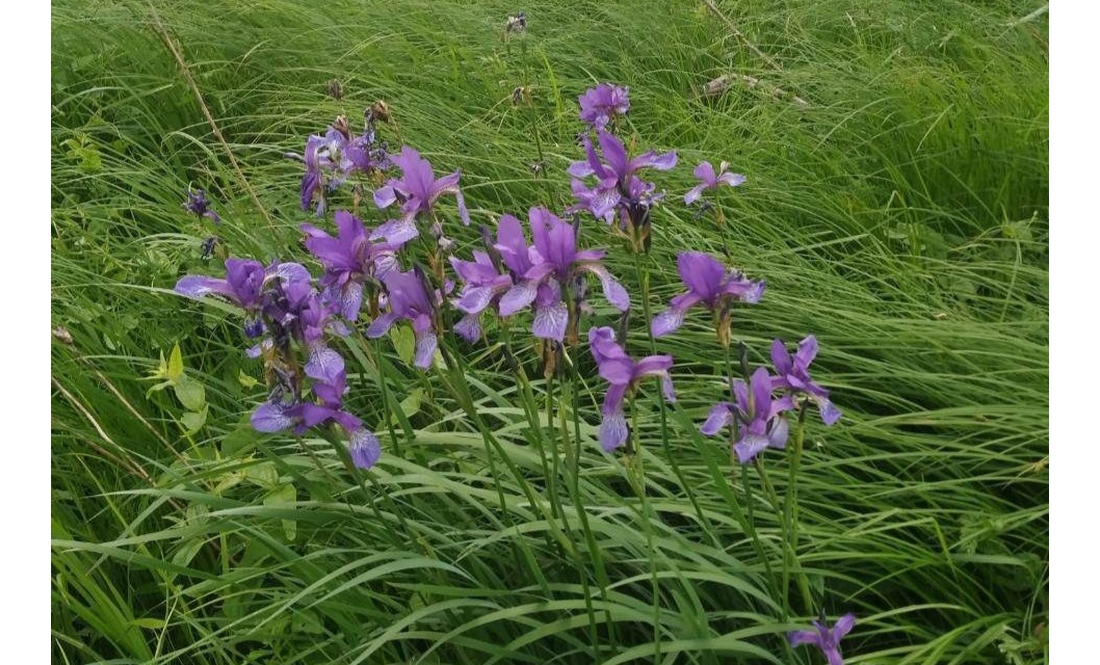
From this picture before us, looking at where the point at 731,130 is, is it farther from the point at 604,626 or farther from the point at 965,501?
the point at 604,626

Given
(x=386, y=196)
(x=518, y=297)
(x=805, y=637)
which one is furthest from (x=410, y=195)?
(x=805, y=637)

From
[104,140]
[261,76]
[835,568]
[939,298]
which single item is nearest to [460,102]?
[261,76]

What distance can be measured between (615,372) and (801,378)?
241 mm

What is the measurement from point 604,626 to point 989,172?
1889mm

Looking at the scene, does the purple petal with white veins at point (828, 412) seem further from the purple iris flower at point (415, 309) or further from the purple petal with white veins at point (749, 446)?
the purple iris flower at point (415, 309)

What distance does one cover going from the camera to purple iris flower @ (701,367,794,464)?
116 cm

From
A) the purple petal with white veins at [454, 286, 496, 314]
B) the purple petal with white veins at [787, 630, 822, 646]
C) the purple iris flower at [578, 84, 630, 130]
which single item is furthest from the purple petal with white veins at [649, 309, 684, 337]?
the purple iris flower at [578, 84, 630, 130]

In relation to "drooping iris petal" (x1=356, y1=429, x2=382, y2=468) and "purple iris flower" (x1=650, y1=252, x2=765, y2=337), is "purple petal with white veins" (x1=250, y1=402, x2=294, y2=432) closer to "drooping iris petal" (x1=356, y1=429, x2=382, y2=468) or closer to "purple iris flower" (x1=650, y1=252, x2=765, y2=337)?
"drooping iris petal" (x1=356, y1=429, x2=382, y2=468)

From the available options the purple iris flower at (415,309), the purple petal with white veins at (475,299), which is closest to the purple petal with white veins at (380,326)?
the purple iris flower at (415,309)

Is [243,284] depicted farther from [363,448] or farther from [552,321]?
[552,321]

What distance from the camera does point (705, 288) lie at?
3.94 feet

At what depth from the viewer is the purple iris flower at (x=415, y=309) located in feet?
4.00

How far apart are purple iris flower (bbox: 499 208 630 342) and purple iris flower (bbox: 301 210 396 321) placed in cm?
20

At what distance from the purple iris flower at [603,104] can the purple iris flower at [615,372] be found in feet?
3.26
